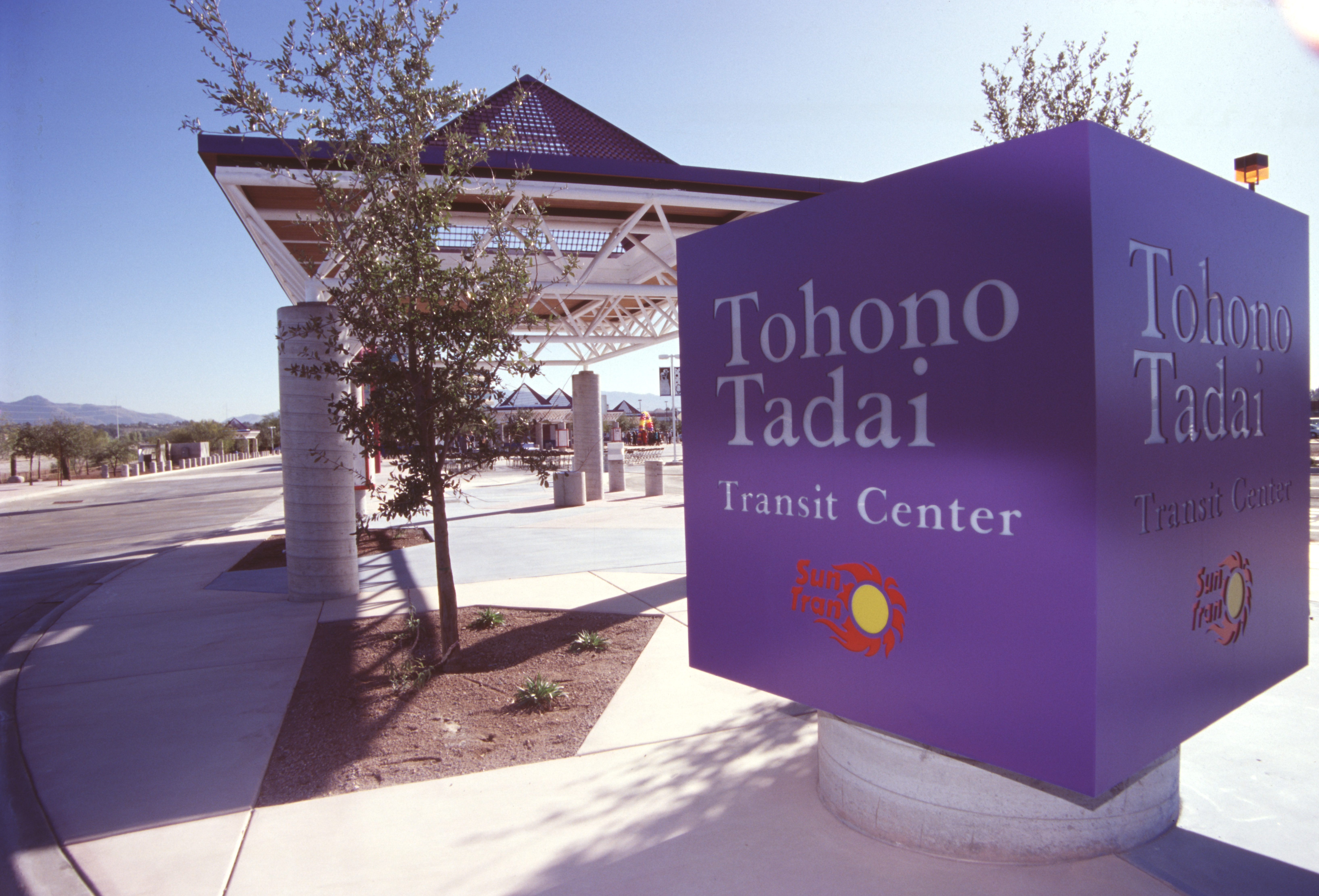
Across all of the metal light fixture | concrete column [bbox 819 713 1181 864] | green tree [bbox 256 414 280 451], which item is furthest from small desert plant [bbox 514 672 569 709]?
green tree [bbox 256 414 280 451]

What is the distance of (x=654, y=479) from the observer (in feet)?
68.6

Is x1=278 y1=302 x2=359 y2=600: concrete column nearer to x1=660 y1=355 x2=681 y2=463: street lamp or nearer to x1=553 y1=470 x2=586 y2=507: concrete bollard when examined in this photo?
x1=553 y1=470 x2=586 y2=507: concrete bollard

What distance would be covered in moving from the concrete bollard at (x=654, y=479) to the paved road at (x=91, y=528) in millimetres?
10208

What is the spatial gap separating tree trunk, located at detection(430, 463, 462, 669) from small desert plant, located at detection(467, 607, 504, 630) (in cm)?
110

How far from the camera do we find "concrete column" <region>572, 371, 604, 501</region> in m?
20.1

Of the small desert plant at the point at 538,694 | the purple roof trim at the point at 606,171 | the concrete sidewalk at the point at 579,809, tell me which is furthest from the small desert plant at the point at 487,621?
the purple roof trim at the point at 606,171

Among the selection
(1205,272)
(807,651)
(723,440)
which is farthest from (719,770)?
(1205,272)

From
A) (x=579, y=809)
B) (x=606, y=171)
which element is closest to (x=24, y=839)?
(x=579, y=809)

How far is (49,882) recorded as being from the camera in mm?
3369

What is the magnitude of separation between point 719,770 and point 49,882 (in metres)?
3.18

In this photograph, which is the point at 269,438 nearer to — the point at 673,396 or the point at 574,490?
the point at 673,396

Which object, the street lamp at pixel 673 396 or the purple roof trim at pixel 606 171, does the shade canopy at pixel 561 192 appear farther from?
the street lamp at pixel 673 396

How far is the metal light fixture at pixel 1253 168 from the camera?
592 cm

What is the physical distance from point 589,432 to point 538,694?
17144 millimetres
